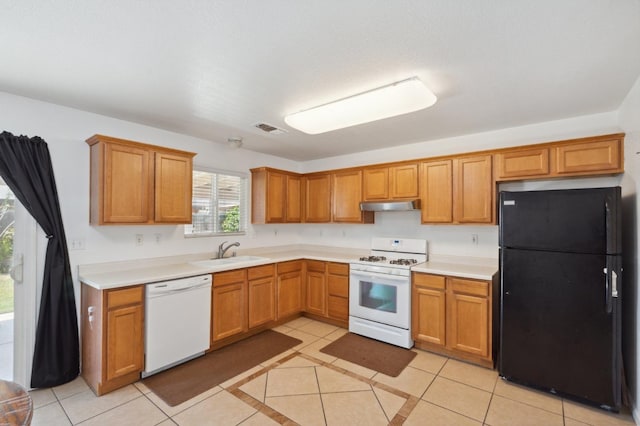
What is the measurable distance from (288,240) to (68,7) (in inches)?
156

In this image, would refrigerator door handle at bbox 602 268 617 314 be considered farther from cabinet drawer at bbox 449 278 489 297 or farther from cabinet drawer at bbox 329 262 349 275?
cabinet drawer at bbox 329 262 349 275

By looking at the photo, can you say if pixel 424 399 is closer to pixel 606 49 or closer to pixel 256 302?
pixel 256 302

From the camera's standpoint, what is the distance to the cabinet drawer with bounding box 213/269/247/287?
329 centimetres

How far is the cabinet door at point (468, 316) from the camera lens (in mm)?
2971

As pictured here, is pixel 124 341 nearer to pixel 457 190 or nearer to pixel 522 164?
pixel 457 190

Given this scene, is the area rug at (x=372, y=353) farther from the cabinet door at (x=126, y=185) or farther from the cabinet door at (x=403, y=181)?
the cabinet door at (x=126, y=185)

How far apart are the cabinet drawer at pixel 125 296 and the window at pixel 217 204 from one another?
3.67 feet

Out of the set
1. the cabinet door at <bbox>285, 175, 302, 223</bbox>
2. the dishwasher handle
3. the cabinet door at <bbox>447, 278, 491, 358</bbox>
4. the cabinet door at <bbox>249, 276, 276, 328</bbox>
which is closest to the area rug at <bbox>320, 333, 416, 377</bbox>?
the cabinet door at <bbox>447, 278, 491, 358</bbox>

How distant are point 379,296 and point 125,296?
8.50ft

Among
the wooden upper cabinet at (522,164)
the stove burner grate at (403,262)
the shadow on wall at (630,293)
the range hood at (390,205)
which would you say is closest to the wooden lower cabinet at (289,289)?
the range hood at (390,205)

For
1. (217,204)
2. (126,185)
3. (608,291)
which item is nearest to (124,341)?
(126,185)

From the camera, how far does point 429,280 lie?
10.9ft

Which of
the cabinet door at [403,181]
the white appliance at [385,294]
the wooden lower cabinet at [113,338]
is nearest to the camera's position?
the wooden lower cabinet at [113,338]

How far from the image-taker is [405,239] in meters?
4.11
